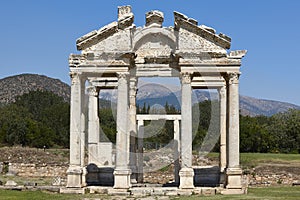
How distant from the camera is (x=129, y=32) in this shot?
30.4 m

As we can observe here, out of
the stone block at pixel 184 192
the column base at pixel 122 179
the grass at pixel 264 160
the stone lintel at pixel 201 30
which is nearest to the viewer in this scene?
the stone block at pixel 184 192

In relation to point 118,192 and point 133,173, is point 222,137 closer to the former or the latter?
point 133,173

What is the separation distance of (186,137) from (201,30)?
245 inches

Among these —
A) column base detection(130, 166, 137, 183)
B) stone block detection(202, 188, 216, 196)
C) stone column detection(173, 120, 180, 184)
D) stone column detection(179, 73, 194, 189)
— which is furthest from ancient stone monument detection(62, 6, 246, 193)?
stone column detection(173, 120, 180, 184)

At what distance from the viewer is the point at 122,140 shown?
98.5 feet

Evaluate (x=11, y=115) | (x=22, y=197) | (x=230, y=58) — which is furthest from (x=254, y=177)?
(x=11, y=115)

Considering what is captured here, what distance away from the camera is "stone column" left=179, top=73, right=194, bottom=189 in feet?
95.1

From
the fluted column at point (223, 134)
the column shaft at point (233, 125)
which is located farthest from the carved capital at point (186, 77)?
the fluted column at point (223, 134)

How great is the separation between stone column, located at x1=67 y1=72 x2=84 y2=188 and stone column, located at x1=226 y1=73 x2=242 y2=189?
8.71m

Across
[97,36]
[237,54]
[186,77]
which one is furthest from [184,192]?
[97,36]

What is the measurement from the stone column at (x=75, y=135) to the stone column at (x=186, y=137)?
606 centimetres

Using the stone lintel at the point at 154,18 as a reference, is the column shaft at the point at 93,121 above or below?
below

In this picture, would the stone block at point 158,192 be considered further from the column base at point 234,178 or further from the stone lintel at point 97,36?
the stone lintel at point 97,36

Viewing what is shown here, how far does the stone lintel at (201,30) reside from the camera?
97.5ft
